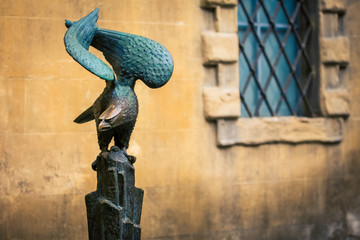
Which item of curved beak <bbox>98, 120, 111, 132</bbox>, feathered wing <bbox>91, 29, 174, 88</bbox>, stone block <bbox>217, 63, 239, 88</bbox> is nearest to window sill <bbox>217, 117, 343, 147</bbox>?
stone block <bbox>217, 63, 239, 88</bbox>

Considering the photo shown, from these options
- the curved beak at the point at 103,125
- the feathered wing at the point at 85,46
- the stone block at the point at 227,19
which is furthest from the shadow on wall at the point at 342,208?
Answer: the feathered wing at the point at 85,46

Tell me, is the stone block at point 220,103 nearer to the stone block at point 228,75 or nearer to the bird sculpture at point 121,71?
the stone block at point 228,75

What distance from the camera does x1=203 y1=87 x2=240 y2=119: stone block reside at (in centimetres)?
554

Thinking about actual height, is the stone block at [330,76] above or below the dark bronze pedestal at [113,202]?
above

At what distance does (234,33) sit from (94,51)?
147 centimetres

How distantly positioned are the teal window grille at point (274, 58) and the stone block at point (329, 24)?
0.15m

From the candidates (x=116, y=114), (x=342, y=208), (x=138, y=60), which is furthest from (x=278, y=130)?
(x=116, y=114)

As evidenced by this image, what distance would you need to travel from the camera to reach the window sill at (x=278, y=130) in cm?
563

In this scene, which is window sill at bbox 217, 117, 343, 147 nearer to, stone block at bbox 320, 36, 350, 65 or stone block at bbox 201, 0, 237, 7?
stone block at bbox 320, 36, 350, 65

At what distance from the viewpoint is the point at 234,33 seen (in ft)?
18.6

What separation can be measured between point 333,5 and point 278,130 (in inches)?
61.1

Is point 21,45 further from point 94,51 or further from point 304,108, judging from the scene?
point 304,108

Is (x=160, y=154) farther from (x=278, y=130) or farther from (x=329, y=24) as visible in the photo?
(x=329, y=24)

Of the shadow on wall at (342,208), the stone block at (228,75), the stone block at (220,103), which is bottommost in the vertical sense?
the shadow on wall at (342,208)
